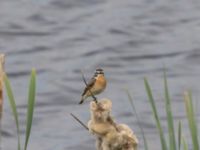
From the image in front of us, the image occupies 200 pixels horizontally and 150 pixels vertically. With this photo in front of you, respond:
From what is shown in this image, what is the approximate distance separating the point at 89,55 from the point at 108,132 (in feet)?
24.0

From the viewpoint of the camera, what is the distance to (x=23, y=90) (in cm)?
916

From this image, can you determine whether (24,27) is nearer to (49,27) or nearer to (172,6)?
(49,27)

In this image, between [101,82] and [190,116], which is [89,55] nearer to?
[101,82]

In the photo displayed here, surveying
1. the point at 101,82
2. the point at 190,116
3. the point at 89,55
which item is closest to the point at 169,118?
the point at 190,116

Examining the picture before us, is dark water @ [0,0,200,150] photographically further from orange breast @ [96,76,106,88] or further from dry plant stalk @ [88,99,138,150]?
dry plant stalk @ [88,99,138,150]

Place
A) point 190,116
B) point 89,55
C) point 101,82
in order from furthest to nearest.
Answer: point 89,55, point 101,82, point 190,116

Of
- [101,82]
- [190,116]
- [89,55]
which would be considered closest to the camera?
[190,116]

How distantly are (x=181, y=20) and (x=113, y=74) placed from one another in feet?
5.01

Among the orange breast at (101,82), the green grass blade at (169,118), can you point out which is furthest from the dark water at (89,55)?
the green grass blade at (169,118)

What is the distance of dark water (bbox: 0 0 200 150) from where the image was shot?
334 inches

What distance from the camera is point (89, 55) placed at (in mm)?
10062

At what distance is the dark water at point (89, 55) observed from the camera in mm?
8484

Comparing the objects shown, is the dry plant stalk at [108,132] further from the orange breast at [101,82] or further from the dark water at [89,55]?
the dark water at [89,55]

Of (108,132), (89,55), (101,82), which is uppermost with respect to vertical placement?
(89,55)
